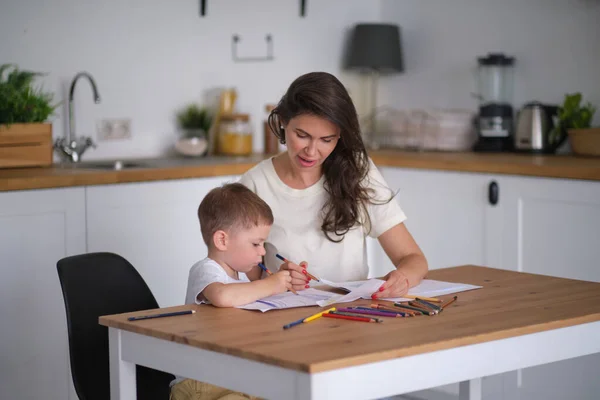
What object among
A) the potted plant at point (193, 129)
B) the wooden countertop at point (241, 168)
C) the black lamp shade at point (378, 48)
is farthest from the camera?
the black lamp shade at point (378, 48)

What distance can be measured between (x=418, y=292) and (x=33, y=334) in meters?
1.57

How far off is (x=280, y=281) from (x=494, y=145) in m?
2.35

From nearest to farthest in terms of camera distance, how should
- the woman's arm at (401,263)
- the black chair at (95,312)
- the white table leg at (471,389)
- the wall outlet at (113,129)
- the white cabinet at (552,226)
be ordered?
the woman's arm at (401,263) → the black chair at (95,312) → the white table leg at (471,389) → the white cabinet at (552,226) → the wall outlet at (113,129)

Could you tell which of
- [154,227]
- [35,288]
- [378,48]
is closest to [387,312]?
[35,288]

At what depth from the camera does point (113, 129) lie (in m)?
4.12

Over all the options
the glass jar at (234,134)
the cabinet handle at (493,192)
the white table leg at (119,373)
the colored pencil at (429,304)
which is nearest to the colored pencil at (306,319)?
the colored pencil at (429,304)

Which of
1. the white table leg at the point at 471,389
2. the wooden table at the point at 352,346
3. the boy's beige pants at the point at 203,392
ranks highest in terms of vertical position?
the wooden table at the point at 352,346

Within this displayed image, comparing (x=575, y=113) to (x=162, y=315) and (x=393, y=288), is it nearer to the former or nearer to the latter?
(x=393, y=288)

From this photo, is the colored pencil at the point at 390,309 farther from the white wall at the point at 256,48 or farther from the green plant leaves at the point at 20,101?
the white wall at the point at 256,48

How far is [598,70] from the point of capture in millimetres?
4035

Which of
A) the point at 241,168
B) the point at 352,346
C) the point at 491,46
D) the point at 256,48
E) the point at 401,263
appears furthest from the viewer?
the point at 256,48

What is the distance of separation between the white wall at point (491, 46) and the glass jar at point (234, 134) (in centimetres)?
98

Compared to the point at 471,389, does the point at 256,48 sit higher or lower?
higher

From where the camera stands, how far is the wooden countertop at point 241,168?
10.7 feet
